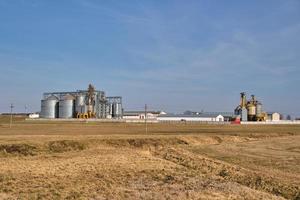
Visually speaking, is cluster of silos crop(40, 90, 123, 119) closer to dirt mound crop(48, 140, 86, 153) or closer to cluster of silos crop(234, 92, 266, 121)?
cluster of silos crop(234, 92, 266, 121)

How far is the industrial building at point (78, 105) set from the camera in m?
168

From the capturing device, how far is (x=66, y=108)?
171750mm

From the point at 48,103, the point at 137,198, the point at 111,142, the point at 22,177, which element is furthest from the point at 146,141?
the point at 48,103

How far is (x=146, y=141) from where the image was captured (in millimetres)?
45812

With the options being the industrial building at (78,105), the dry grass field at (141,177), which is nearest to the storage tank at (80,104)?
the industrial building at (78,105)

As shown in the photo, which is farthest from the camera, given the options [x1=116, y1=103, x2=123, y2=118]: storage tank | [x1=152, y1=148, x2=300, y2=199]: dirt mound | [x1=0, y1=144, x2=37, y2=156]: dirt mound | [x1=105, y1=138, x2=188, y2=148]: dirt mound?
[x1=116, y1=103, x2=123, y2=118]: storage tank

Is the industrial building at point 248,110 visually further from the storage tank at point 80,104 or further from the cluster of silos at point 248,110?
the storage tank at point 80,104

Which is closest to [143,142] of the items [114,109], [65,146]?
[65,146]

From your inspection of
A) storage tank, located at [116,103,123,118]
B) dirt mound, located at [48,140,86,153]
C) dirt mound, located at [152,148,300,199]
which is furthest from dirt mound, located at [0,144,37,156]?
storage tank, located at [116,103,123,118]

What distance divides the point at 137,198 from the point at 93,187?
2908 millimetres

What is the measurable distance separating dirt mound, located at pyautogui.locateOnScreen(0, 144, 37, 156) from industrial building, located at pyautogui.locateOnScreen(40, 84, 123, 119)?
12997 centimetres

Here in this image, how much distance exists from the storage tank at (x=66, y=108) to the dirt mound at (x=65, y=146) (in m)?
134

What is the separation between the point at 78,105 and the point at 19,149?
13732 cm

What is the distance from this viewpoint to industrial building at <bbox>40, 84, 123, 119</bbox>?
552 feet
